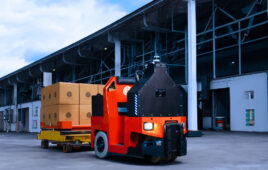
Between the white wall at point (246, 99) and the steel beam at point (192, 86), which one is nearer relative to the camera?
the steel beam at point (192, 86)

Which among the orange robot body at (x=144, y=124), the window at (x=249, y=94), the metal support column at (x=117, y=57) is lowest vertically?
the orange robot body at (x=144, y=124)

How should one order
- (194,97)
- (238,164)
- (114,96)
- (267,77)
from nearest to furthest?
1. (238,164)
2. (114,96)
3. (194,97)
4. (267,77)

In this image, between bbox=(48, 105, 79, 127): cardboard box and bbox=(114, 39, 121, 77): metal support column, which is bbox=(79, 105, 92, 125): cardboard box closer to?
bbox=(48, 105, 79, 127): cardboard box

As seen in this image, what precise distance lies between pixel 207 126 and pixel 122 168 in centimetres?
1898

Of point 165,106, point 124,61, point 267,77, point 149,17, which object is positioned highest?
point 149,17

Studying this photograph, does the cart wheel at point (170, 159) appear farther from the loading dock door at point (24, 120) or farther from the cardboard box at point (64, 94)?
the loading dock door at point (24, 120)

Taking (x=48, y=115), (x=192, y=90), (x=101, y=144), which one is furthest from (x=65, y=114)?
(x=192, y=90)

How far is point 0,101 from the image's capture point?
57.8m

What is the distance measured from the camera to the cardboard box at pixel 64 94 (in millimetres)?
11727

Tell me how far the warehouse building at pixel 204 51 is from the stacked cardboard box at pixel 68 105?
762 centimetres

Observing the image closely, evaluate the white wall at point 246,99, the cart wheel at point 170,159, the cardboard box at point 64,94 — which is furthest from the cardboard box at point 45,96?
the white wall at point 246,99

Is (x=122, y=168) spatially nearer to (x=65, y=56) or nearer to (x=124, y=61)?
(x=124, y=61)

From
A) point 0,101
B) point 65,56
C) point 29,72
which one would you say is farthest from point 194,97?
point 0,101

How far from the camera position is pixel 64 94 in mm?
11766
